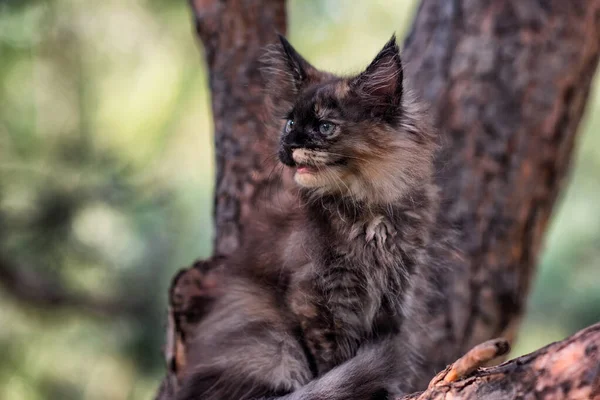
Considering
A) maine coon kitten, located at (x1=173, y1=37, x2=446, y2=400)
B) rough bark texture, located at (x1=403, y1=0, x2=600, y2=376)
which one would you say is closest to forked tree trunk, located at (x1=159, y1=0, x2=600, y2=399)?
rough bark texture, located at (x1=403, y1=0, x2=600, y2=376)

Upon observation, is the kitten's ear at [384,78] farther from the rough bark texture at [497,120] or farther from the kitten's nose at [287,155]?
the rough bark texture at [497,120]

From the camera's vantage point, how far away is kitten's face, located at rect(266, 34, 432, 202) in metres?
1.86

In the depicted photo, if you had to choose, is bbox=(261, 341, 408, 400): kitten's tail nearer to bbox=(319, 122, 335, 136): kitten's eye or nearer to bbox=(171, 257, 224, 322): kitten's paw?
bbox=(171, 257, 224, 322): kitten's paw

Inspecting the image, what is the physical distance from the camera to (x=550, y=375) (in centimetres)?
120

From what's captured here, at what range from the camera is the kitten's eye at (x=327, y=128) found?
1883 millimetres

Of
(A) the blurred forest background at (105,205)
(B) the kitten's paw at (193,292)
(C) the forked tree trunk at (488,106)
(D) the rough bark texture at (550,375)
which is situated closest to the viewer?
(D) the rough bark texture at (550,375)

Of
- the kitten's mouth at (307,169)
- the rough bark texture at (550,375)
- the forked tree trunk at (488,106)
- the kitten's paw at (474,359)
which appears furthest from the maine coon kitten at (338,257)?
the forked tree trunk at (488,106)

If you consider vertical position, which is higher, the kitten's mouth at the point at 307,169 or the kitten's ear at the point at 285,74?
the kitten's ear at the point at 285,74

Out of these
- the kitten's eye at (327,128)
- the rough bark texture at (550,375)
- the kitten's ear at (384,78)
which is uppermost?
the kitten's ear at (384,78)

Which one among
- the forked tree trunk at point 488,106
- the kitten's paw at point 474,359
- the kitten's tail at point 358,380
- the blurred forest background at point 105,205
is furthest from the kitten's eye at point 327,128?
the blurred forest background at point 105,205

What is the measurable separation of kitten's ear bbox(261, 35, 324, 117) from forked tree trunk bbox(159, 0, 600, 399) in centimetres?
43

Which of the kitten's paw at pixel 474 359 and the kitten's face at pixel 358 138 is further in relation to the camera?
the kitten's face at pixel 358 138

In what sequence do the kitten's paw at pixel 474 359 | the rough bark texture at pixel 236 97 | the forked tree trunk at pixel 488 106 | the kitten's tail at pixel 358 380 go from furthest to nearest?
the forked tree trunk at pixel 488 106 → the rough bark texture at pixel 236 97 → the kitten's tail at pixel 358 380 → the kitten's paw at pixel 474 359

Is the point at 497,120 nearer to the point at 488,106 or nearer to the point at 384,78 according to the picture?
the point at 488,106
